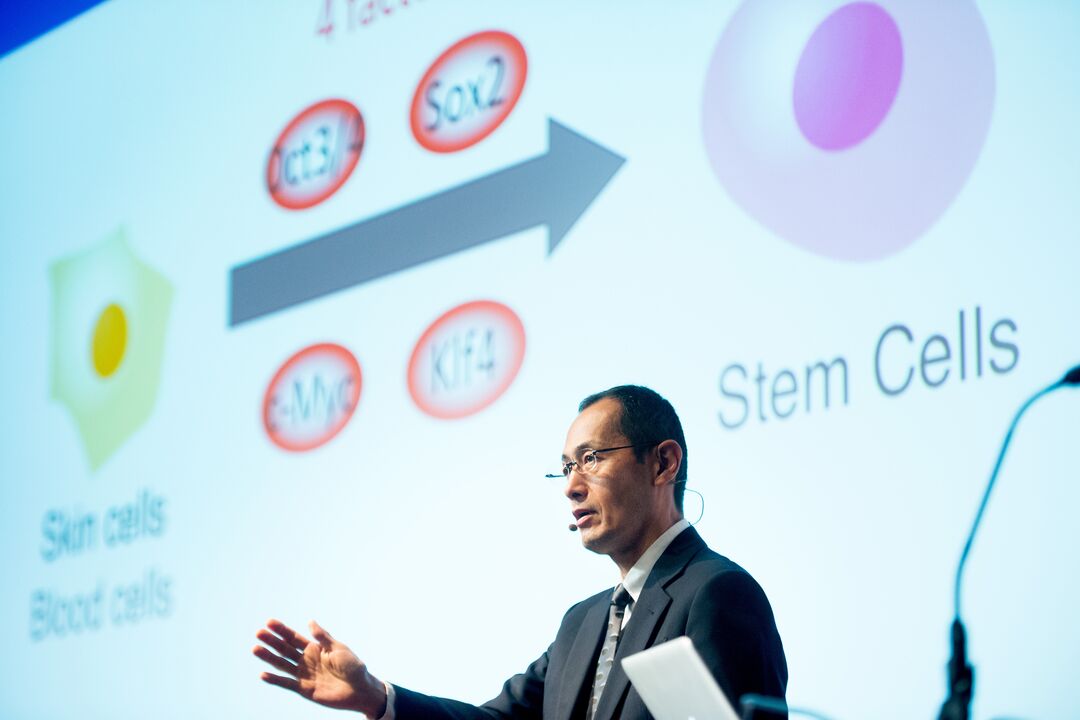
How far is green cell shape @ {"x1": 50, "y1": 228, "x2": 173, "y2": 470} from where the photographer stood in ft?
14.9

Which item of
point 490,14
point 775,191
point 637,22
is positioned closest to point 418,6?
point 490,14

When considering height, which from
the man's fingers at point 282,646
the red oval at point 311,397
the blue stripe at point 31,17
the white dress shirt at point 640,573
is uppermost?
the blue stripe at point 31,17

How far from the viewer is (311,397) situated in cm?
400

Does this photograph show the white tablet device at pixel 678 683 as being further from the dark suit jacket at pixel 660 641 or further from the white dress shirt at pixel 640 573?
the white dress shirt at pixel 640 573

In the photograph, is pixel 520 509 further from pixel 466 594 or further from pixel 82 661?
pixel 82 661

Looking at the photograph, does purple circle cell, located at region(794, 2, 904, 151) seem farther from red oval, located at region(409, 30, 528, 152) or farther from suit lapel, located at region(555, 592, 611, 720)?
suit lapel, located at region(555, 592, 611, 720)

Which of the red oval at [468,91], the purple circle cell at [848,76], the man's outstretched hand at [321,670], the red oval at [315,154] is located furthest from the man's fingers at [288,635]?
the red oval at [315,154]

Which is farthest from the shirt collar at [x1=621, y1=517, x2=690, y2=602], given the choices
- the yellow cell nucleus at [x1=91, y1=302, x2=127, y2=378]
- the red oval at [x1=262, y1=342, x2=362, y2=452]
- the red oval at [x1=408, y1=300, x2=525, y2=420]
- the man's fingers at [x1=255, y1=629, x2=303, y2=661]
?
the yellow cell nucleus at [x1=91, y1=302, x2=127, y2=378]

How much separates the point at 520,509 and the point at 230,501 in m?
1.11

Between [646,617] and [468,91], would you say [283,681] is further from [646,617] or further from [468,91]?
[468,91]

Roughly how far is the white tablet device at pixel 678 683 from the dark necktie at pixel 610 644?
2.50ft

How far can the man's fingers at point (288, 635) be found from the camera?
2.50 m

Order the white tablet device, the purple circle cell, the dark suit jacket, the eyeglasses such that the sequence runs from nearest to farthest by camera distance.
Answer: the white tablet device → the dark suit jacket → the eyeglasses → the purple circle cell

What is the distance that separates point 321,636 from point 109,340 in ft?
8.16
